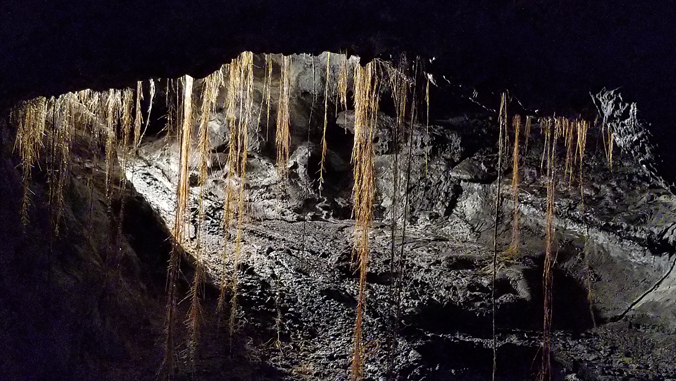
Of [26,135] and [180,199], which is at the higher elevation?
[26,135]

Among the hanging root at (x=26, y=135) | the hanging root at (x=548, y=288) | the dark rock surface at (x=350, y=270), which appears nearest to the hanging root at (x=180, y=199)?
the dark rock surface at (x=350, y=270)

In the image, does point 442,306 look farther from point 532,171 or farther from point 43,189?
point 43,189

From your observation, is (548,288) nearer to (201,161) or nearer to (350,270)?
(350,270)

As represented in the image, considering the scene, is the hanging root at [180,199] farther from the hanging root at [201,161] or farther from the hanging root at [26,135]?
the hanging root at [26,135]

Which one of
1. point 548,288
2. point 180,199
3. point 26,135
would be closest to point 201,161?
point 180,199

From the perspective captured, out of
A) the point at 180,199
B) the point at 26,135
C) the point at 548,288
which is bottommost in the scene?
the point at 548,288

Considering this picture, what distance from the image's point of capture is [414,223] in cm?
668

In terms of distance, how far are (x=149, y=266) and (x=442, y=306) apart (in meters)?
2.10

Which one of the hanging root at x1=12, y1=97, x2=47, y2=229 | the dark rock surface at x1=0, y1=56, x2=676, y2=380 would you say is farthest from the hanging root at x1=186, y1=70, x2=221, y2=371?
the hanging root at x1=12, y1=97, x2=47, y2=229

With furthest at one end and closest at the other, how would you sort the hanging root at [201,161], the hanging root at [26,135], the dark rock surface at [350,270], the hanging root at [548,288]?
the hanging root at [548,288], the hanging root at [201,161], the dark rock surface at [350,270], the hanging root at [26,135]

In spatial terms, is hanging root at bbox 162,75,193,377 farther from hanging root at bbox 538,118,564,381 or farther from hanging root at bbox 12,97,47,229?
hanging root at bbox 538,118,564,381

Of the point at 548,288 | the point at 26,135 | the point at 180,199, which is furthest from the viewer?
the point at 548,288

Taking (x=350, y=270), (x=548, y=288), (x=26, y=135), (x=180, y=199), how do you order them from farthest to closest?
1. (x=350, y=270)
2. (x=548, y=288)
3. (x=180, y=199)
4. (x=26, y=135)

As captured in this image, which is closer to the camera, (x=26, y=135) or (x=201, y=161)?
(x=26, y=135)
